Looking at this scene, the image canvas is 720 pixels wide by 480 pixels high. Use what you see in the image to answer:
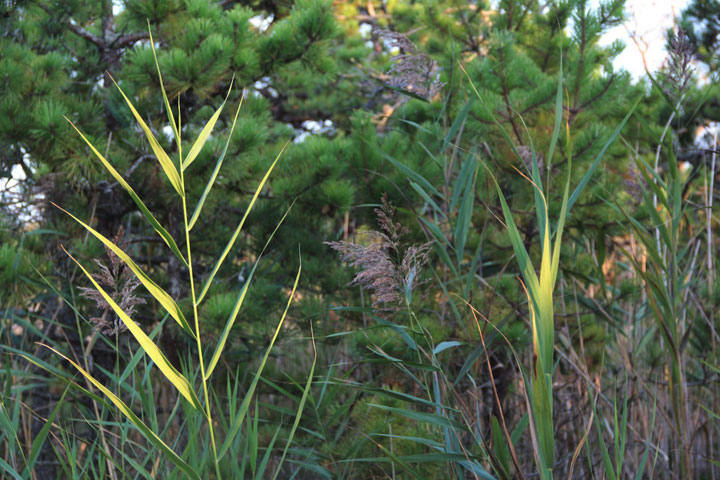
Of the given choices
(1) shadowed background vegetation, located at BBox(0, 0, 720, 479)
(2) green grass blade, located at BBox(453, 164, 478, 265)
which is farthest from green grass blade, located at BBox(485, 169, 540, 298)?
(1) shadowed background vegetation, located at BBox(0, 0, 720, 479)

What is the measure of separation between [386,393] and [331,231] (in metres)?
1.59

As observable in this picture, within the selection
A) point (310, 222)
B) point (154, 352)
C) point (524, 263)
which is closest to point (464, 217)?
point (524, 263)

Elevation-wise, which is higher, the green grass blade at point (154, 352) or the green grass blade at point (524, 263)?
the green grass blade at point (524, 263)

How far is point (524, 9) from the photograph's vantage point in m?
2.64

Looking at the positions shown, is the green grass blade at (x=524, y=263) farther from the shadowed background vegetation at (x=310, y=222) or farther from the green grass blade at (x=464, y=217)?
the shadowed background vegetation at (x=310, y=222)

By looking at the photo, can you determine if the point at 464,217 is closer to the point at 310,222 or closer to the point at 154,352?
the point at 154,352

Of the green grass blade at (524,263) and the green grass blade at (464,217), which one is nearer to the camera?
the green grass blade at (524,263)

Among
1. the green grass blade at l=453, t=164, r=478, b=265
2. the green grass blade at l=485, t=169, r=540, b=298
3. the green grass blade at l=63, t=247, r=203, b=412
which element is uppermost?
the green grass blade at l=453, t=164, r=478, b=265

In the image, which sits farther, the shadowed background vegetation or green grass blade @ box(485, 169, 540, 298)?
the shadowed background vegetation

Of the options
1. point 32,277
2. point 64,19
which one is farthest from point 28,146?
point 64,19

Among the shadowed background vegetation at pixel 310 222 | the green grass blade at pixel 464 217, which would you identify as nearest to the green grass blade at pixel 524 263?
the green grass blade at pixel 464 217

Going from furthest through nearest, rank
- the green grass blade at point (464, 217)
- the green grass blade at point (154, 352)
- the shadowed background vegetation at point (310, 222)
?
the shadowed background vegetation at point (310, 222) → the green grass blade at point (464, 217) → the green grass blade at point (154, 352)

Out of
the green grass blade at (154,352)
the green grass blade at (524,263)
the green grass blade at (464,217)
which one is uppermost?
the green grass blade at (464,217)

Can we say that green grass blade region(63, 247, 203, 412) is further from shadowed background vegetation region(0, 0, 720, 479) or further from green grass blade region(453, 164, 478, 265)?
shadowed background vegetation region(0, 0, 720, 479)
